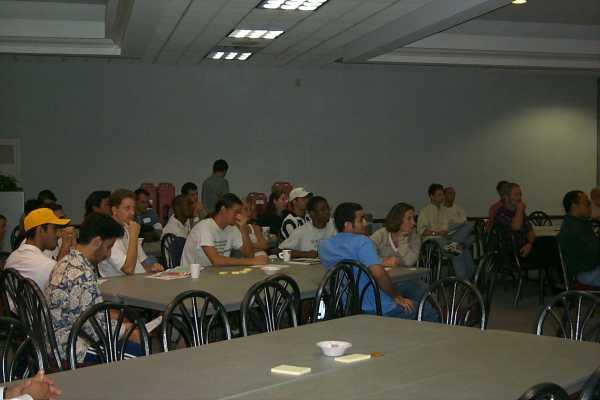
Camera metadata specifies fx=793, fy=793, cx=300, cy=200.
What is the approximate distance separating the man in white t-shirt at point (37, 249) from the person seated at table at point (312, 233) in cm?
244

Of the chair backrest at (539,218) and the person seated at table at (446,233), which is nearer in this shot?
the person seated at table at (446,233)

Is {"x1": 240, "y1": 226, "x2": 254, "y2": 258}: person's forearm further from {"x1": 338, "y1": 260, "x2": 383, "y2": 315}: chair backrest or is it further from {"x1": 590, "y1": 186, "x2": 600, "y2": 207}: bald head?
{"x1": 590, "y1": 186, "x2": 600, "y2": 207}: bald head

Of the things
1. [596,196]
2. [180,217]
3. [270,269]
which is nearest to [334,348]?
[270,269]

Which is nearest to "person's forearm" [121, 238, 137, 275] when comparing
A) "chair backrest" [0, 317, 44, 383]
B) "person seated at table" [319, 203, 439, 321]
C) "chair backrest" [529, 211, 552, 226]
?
"person seated at table" [319, 203, 439, 321]

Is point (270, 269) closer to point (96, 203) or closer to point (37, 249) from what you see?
point (37, 249)

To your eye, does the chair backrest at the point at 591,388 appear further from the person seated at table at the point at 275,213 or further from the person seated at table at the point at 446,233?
the person seated at table at the point at 275,213

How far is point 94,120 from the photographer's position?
35.3 feet

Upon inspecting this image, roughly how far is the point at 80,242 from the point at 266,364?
1.56 metres

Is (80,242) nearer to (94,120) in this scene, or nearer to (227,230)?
(227,230)

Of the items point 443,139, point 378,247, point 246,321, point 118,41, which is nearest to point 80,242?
point 246,321

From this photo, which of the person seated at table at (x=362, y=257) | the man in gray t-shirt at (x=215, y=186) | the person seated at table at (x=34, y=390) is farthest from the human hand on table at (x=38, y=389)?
the man in gray t-shirt at (x=215, y=186)

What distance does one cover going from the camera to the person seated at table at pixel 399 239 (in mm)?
5824

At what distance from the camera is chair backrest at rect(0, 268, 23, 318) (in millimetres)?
4340

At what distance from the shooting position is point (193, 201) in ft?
27.0
